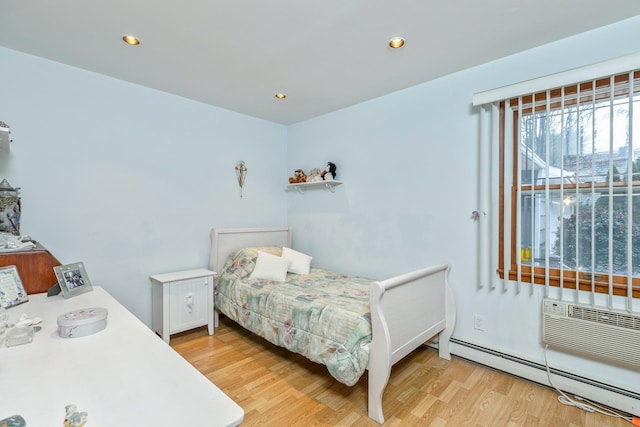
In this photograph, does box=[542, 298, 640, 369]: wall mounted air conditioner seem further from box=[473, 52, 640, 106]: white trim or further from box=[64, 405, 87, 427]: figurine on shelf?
→ box=[64, 405, 87, 427]: figurine on shelf

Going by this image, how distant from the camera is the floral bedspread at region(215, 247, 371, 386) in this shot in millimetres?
1877

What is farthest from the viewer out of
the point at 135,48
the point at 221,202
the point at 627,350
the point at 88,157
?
→ the point at 221,202

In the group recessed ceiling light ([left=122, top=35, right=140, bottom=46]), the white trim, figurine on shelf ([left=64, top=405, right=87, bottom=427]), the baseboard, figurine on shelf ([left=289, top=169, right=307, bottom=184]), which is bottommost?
the baseboard

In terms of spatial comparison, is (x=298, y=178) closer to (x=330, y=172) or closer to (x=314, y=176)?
(x=314, y=176)

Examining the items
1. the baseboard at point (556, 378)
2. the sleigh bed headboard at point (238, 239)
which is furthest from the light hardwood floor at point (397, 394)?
the sleigh bed headboard at point (238, 239)

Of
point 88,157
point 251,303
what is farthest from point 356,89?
point 88,157

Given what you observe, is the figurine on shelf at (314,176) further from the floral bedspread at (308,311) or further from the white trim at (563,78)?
the white trim at (563,78)

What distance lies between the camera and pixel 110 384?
2.83 ft

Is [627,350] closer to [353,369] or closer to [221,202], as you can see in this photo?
[353,369]

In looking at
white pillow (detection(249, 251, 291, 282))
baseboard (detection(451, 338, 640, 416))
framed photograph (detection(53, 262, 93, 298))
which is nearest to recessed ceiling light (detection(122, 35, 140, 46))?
framed photograph (detection(53, 262, 93, 298))

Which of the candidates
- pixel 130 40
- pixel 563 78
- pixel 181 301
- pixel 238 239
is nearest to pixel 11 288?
pixel 181 301

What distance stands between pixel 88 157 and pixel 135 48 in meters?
1.06

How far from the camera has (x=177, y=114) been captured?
3117 millimetres

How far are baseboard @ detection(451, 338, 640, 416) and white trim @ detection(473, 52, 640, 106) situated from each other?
1.96 m
